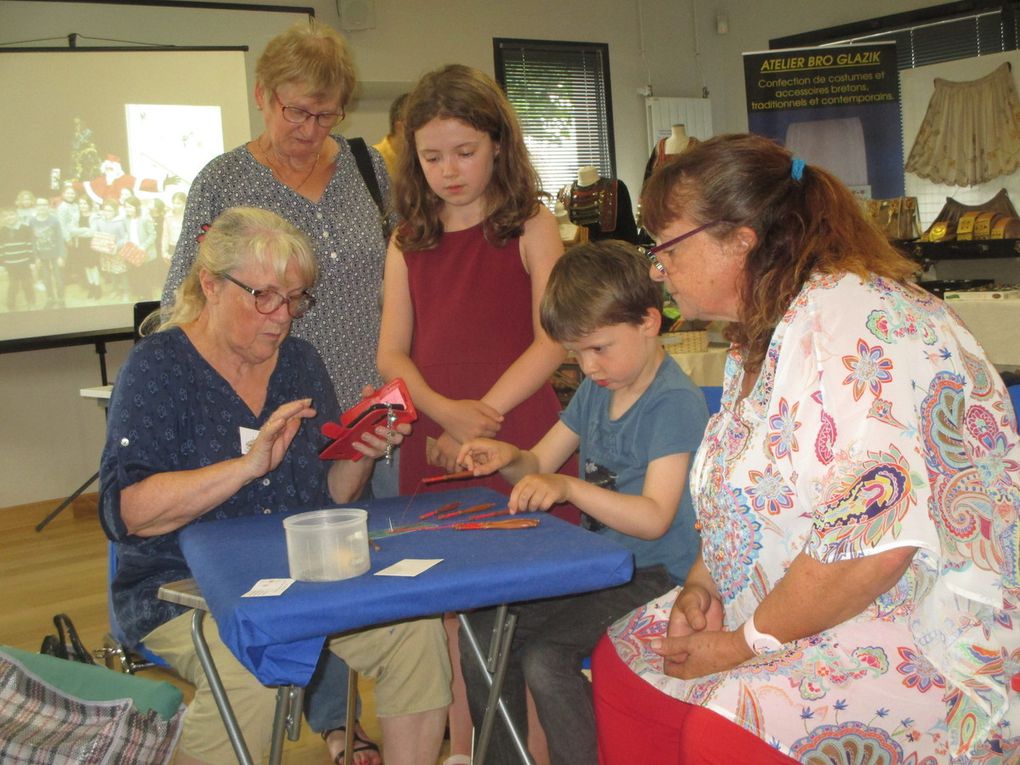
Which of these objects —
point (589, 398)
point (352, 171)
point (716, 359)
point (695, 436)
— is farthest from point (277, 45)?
point (716, 359)

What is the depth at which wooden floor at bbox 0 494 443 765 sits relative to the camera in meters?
3.23

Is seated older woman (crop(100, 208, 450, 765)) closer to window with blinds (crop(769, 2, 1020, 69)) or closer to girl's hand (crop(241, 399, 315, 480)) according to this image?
girl's hand (crop(241, 399, 315, 480))

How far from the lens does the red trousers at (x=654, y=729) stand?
130 centimetres

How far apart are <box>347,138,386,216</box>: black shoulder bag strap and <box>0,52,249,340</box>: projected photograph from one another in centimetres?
355

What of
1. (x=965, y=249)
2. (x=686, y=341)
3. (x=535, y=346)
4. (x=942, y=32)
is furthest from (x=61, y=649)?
(x=942, y=32)

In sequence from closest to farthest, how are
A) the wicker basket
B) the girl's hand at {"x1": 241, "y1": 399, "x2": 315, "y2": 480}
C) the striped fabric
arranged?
the striped fabric → the girl's hand at {"x1": 241, "y1": 399, "x2": 315, "y2": 480} → the wicker basket

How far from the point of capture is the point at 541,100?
8.29 metres

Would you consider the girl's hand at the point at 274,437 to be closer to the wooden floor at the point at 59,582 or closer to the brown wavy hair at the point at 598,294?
the brown wavy hair at the point at 598,294

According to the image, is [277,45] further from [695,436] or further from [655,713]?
[655,713]

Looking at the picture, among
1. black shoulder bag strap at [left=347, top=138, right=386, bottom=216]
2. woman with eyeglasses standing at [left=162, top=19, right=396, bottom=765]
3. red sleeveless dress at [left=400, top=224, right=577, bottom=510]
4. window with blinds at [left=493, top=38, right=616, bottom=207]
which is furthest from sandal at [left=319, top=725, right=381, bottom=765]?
window with blinds at [left=493, top=38, right=616, bottom=207]

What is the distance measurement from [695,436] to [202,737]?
102 centimetres

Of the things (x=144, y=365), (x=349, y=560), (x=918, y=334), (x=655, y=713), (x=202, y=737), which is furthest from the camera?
(x=144, y=365)

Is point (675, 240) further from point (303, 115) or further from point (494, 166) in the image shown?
point (303, 115)

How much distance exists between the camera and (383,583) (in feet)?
4.70
